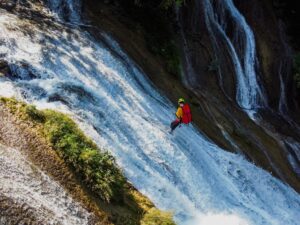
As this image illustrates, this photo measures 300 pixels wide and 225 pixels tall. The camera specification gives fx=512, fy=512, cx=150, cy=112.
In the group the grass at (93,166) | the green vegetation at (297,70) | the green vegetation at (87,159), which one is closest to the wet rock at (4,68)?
the grass at (93,166)

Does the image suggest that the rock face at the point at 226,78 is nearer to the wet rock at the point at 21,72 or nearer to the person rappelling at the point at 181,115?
the person rappelling at the point at 181,115

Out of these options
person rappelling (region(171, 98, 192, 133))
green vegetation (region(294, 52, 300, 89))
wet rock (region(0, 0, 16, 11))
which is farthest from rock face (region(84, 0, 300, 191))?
person rappelling (region(171, 98, 192, 133))

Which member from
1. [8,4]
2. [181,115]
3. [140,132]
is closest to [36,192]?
[140,132]

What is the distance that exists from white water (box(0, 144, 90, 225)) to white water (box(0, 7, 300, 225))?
9.19ft

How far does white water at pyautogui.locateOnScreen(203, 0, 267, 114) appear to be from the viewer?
2625 centimetres

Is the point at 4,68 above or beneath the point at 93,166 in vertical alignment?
beneath

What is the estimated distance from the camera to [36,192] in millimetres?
9656

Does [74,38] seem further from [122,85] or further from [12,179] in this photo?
[12,179]

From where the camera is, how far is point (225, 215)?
45.8 feet

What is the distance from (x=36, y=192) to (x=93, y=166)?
1762 mm

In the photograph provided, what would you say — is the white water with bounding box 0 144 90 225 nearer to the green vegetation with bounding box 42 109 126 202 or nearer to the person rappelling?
the green vegetation with bounding box 42 109 126 202

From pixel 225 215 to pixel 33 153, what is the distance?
590 cm

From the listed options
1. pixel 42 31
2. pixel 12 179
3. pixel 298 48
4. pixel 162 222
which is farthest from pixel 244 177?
pixel 298 48

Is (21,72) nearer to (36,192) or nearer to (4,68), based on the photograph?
(4,68)
